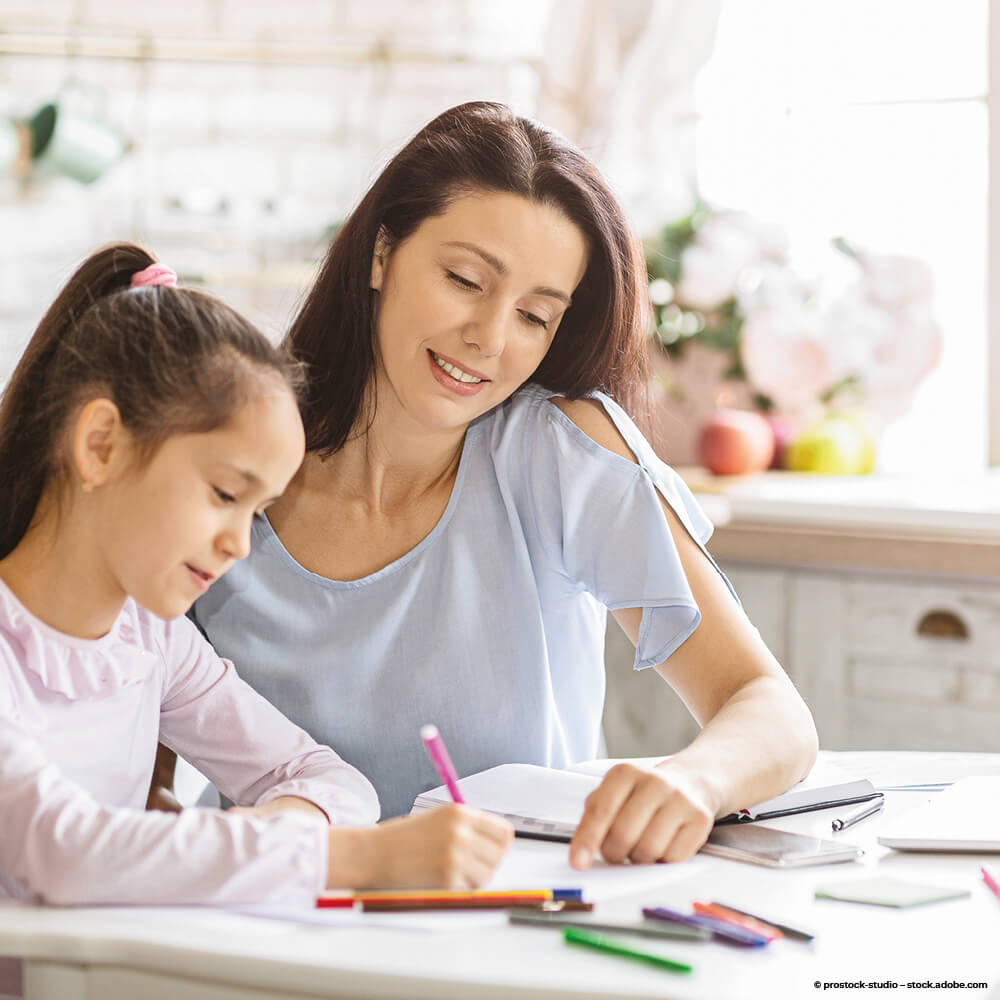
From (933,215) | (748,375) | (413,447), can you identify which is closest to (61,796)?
(413,447)

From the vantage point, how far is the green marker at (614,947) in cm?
73

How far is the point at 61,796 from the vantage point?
855 mm

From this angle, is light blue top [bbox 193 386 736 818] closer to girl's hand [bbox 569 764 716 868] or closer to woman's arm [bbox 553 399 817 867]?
woman's arm [bbox 553 399 817 867]

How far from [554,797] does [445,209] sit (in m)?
0.61

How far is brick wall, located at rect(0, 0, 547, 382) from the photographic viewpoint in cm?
282

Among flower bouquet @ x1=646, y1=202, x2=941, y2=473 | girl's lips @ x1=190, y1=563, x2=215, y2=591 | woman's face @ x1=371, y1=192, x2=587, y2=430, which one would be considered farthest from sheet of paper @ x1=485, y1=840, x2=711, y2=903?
flower bouquet @ x1=646, y1=202, x2=941, y2=473

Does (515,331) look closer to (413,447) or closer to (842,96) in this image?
(413,447)

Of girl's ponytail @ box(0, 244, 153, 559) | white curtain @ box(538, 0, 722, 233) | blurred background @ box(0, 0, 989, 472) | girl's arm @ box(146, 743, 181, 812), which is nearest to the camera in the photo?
girl's ponytail @ box(0, 244, 153, 559)

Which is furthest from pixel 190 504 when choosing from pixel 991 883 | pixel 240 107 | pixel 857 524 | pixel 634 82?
pixel 634 82

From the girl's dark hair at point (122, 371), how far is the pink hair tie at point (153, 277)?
0.01 meters

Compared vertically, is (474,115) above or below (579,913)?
above

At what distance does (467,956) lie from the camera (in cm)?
74

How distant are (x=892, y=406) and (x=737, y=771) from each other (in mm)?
1834

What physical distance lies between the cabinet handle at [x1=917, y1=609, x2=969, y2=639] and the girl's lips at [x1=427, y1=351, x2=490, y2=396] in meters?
1.32
